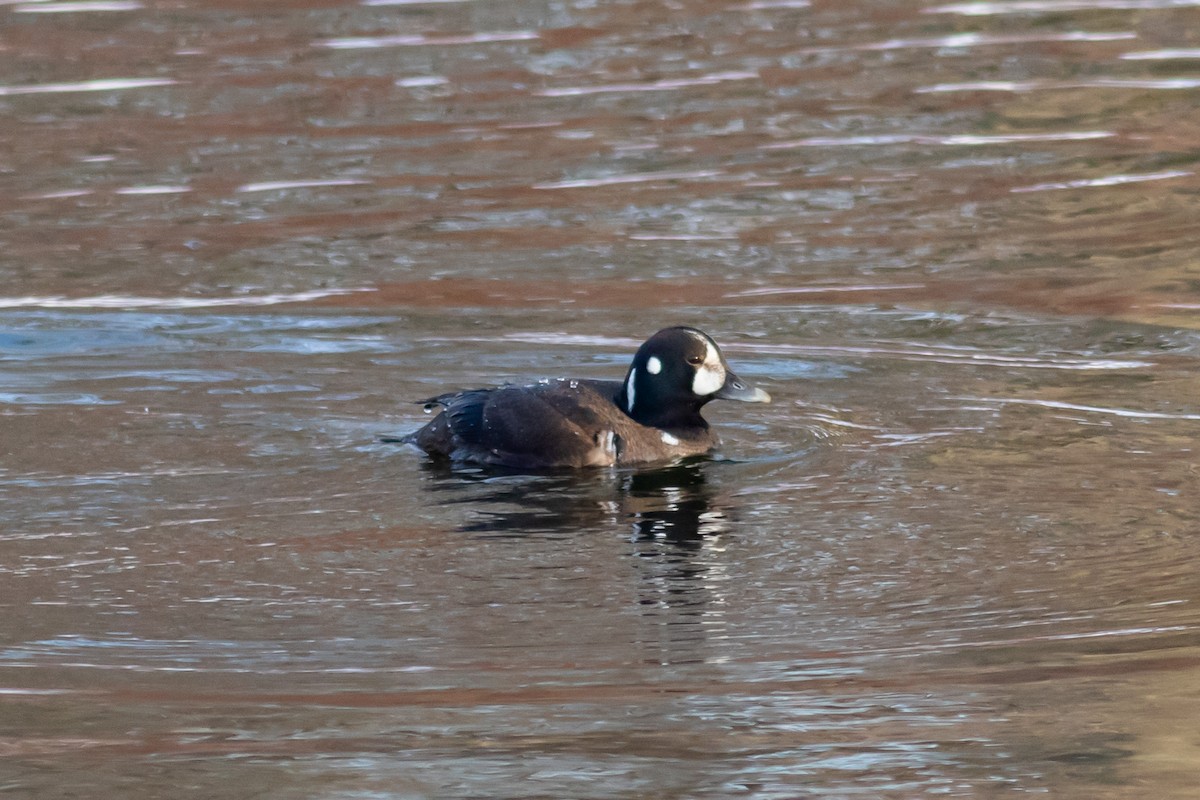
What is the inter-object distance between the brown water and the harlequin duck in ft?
0.61

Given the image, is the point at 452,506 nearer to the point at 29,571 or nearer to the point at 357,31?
the point at 29,571

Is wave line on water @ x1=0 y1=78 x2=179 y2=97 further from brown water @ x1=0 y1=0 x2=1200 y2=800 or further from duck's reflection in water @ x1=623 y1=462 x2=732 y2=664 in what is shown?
duck's reflection in water @ x1=623 y1=462 x2=732 y2=664

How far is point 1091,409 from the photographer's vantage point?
916cm

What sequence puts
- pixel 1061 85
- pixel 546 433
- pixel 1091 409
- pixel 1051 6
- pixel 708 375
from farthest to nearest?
1. pixel 1051 6
2. pixel 1061 85
3. pixel 1091 409
4. pixel 708 375
5. pixel 546 433

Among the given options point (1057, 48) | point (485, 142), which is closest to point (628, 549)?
point (485, 142)

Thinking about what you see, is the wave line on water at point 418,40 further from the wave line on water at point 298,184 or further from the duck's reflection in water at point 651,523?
the duck's reflection in water at point 651,523

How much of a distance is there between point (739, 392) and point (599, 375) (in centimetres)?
122

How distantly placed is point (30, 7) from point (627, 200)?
7.99 meters

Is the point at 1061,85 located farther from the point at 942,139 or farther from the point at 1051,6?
the point at 1051,6

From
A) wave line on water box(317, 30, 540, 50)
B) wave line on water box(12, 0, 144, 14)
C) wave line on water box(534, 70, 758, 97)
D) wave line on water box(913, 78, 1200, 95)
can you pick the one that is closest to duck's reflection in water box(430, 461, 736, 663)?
wave line on water box(534, 70, 758, 97)

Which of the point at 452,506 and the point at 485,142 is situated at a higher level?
the point at 485,142

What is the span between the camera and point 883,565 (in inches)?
278

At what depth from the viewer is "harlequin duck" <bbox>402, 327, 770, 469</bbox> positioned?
8680mm

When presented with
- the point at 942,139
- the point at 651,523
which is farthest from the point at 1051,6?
the point at 651,523
